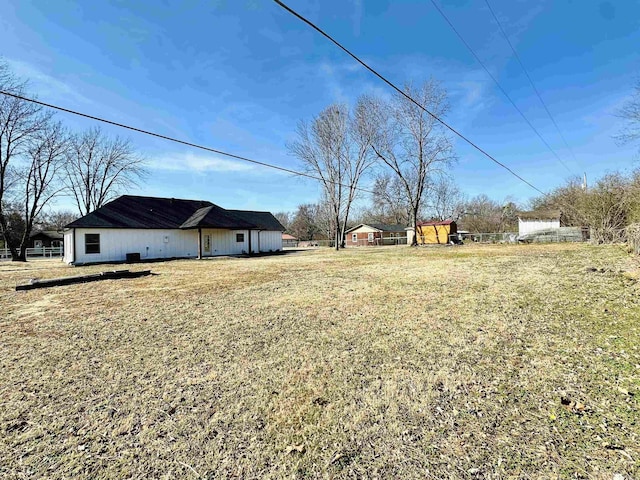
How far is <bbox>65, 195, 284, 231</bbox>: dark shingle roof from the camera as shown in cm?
1806

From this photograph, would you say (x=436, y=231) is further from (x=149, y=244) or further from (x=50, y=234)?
(x=50, y=234)

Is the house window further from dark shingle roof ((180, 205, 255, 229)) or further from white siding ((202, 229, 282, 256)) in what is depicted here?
white siding ((202, 229, 282, 256))

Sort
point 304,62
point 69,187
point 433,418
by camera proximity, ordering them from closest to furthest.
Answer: point 433,418
point 304,62
point 69,187

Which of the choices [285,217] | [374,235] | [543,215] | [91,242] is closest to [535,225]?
[543,215]

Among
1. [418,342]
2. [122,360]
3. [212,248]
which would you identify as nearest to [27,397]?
[122,360]

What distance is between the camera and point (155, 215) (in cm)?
2077


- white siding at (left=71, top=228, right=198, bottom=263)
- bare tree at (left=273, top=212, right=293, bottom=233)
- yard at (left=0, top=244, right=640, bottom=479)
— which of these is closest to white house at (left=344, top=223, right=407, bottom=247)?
white siding at (left=71, top=228, right=198, bottom=263)

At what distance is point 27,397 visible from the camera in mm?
3043

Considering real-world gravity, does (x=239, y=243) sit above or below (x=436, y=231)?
below

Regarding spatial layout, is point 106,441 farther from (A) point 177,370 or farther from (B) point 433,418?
(B) point 433,418

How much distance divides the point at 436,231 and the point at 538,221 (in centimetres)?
983

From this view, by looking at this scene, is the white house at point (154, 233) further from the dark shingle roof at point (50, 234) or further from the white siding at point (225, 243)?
the dark shingle roof at point (50, 234)

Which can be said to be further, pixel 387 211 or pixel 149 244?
pixel 387 211

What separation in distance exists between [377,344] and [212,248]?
65.6 feet
